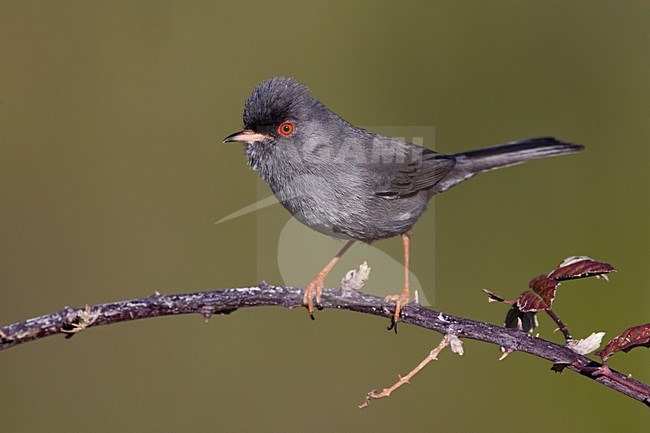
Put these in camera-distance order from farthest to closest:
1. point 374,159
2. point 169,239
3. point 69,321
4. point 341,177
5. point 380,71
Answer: point 380,71 → point 169,239 → point 374,159 → point 341,177 → point 69,321

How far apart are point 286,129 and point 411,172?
1062 mm

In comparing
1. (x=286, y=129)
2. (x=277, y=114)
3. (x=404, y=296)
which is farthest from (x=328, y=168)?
(x=404, y=296)

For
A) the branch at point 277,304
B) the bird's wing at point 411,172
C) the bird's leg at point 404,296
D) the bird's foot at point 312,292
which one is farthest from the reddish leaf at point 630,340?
the bird's wing at point 411,172

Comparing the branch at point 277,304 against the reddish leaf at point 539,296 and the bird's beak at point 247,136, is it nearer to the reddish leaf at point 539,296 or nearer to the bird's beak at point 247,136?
the reddish leaf at point 539,296

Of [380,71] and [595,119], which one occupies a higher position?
[380,71]

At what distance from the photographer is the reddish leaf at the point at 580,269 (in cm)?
247

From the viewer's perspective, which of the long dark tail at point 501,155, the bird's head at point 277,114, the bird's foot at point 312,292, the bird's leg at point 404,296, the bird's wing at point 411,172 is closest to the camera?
the bird's leg at point 404,296

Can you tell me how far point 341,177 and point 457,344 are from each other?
162cm

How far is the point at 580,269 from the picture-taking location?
250cm

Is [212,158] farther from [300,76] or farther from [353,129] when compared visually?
[353,129]

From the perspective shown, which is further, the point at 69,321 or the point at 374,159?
the point at 374,159

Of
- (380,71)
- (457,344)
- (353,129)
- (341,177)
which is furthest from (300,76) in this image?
(457,344)

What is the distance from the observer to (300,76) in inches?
225

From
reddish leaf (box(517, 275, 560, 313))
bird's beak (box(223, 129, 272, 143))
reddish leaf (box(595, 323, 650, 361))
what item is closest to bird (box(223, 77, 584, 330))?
bird's beak (box(223, 129, 272, 143))
